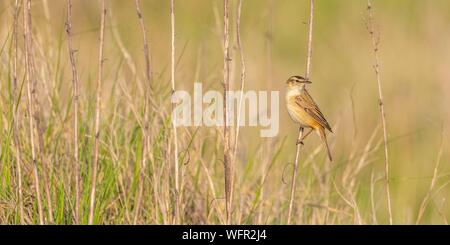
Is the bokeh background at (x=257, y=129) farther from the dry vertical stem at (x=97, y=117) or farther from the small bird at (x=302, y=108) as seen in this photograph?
the dry vertical stem at (x=97, y=117)

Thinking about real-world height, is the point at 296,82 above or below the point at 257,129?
above

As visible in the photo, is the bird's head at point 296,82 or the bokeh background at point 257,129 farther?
the bird's head at point 296,82

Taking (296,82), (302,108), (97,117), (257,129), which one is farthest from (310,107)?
(97,117)

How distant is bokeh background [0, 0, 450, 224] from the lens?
18.0ft

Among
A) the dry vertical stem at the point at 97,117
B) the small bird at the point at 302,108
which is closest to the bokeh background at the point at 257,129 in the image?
the small bird at the point at 302,108

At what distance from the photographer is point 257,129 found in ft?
24.4

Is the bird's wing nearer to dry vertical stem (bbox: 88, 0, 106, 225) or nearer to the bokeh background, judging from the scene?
the bokeh background

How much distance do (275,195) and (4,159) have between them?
5.82ft

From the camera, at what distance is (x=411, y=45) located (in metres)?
10.4

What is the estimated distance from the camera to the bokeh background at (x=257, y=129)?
5492mm

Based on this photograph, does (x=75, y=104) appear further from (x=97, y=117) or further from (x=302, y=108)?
(x=302, y=108)

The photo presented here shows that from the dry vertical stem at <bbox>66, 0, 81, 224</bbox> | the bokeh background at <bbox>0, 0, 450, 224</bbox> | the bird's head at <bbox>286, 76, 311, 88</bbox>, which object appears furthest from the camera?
the bird's head at <bbox>286, 76, 311, 88</bbox>

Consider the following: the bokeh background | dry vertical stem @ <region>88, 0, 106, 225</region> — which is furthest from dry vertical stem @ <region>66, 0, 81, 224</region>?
the bokeh background

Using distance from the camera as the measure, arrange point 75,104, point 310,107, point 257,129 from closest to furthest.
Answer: point 75,104, point 310,107, point 257,129
